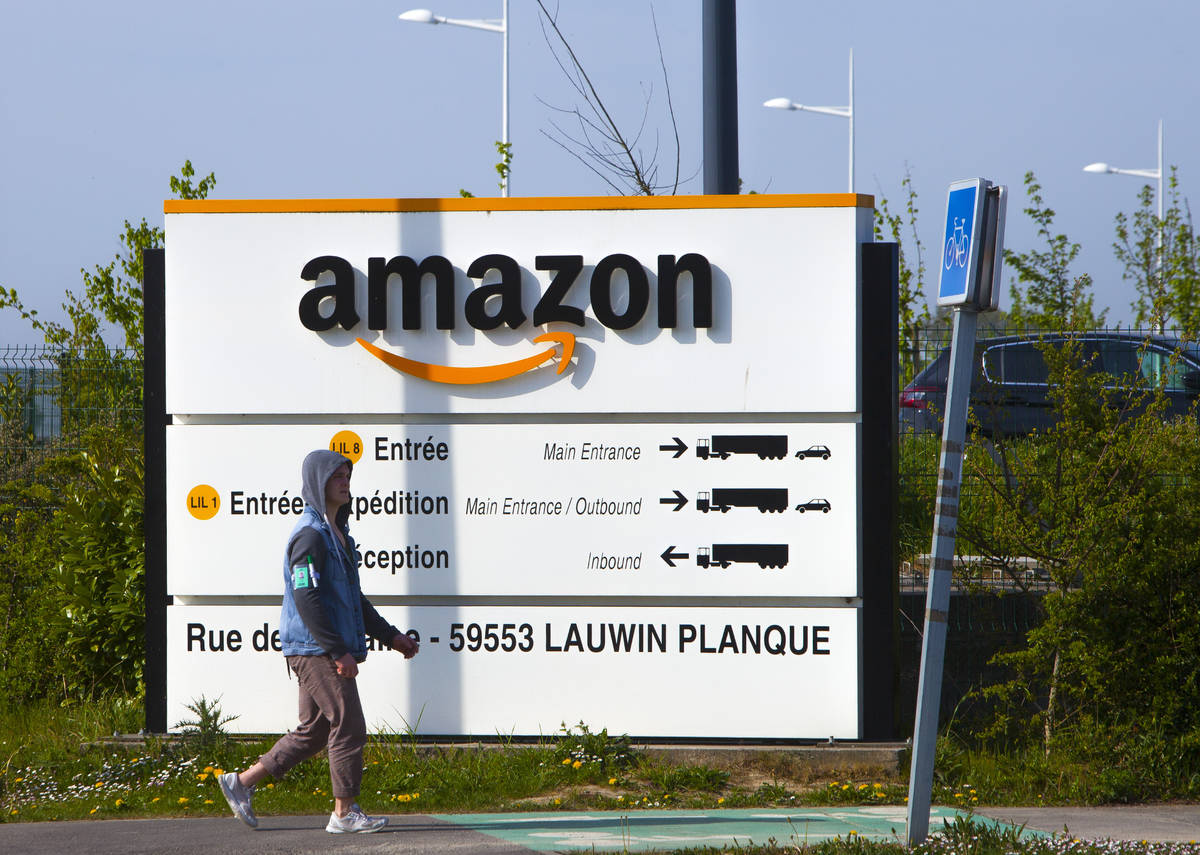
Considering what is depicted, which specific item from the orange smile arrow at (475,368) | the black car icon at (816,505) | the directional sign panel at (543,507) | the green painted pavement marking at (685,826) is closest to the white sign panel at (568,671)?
the directional sign panel at (543,507)

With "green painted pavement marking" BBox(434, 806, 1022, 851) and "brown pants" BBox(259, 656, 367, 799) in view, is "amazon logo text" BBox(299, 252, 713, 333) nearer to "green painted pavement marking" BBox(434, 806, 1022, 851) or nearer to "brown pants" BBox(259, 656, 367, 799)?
"brown pants" BBox(259, 656, 367, 799)

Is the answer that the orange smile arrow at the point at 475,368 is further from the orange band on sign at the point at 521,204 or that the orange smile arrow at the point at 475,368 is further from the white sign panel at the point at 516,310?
the orange band on sign at the point at 521,204

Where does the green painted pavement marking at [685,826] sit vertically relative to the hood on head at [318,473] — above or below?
below

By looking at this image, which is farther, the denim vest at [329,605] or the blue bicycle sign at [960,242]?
the denim vest at [329,605]

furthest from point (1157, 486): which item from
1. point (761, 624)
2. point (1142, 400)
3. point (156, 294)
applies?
point (156, 294)

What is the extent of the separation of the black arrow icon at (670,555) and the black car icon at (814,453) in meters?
0.87

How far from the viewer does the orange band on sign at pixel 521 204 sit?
280 inches

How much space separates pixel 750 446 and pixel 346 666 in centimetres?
267

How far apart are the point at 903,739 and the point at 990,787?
1.75 feet

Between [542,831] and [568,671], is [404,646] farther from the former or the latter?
[568,671]

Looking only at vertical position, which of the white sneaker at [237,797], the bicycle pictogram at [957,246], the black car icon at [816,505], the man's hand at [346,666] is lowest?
the white sneaker at [237,797]

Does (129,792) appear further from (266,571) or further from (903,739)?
(903,739)

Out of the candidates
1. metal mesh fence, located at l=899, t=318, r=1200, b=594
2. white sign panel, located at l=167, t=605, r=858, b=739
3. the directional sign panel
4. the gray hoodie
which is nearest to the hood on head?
the gray hoodie

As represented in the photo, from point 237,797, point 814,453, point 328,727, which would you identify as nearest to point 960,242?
point 814,453
